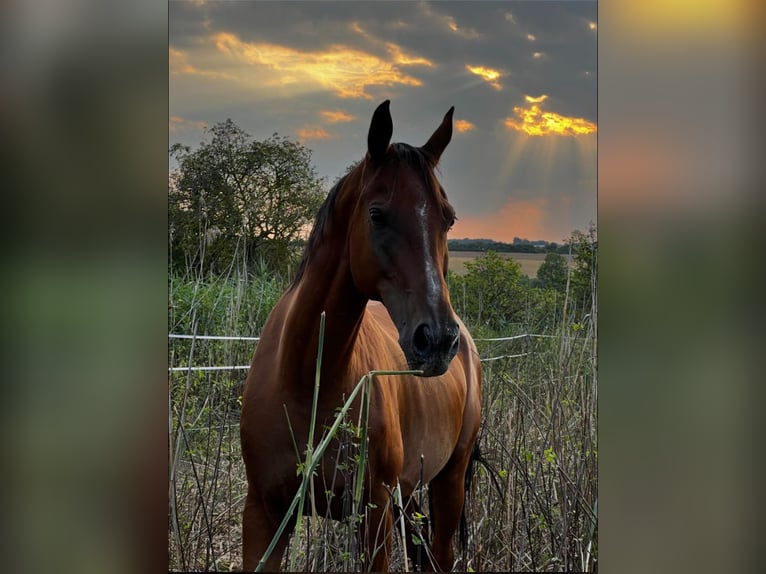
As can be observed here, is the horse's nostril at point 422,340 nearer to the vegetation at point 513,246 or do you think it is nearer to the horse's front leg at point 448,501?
the vegetation at point 513,246

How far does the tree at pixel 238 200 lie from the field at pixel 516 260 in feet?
1.32

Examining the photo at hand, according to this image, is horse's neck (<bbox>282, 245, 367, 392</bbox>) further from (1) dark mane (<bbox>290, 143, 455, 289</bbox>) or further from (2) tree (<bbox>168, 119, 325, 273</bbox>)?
(2) tree (<bbox>168, 119, 325, 273</bbox>)

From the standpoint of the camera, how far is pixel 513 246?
182cm

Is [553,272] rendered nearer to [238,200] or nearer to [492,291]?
[492,291]

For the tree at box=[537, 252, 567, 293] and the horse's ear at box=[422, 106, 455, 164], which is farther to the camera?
the tree at box=[537, 252, 567, 293]

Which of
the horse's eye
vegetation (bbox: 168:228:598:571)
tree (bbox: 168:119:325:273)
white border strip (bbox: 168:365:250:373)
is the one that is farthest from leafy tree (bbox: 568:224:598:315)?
white border strip (bbox: 168:365:250:373)

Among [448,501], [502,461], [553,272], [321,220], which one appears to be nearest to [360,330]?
[321,220]

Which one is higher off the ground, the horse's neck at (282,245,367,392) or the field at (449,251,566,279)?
the field at (449,251,566,279)

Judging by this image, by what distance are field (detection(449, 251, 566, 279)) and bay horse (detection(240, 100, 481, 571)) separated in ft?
0.94

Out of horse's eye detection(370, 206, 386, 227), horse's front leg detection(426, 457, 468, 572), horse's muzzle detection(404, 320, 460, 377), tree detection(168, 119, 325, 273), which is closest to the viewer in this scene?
horse's muzzle detection(404, 320, 460, 377)

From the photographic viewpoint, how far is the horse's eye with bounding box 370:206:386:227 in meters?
1.48

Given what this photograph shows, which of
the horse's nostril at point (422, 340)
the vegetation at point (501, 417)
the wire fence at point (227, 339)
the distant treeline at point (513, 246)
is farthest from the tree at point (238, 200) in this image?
the horse's nostril at point (422, 340)
